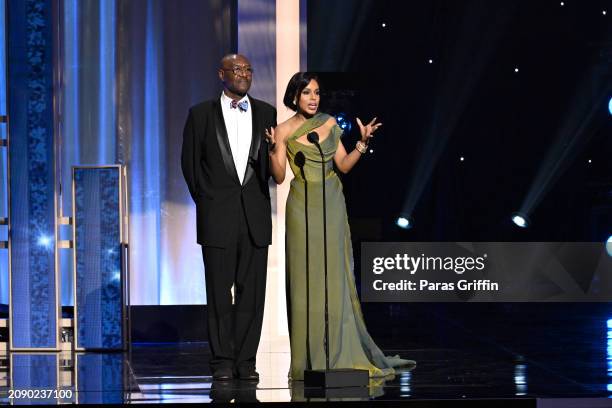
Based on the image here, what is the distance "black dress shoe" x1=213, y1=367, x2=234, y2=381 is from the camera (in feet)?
17.0

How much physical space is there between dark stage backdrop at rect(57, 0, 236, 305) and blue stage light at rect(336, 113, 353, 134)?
Answer: 39.3 inches

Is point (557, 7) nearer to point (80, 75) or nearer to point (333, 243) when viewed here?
point (80, 75)

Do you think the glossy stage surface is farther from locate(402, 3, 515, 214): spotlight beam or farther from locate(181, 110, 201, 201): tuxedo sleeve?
locate(402, 3, 515, 214): spotlight beam

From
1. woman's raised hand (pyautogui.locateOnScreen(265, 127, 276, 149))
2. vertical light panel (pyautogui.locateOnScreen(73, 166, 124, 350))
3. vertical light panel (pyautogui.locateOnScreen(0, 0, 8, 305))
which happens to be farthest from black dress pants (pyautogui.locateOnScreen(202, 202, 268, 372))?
vertical light panel (pyautogui.locateOnScreen(0, 0, 8, 305))

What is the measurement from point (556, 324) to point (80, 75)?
3.97 metres

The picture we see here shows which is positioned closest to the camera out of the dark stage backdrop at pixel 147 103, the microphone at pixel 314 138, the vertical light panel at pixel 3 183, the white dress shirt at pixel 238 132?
the microphone at pixel 314 138

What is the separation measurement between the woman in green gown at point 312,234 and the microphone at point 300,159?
206 millimetres

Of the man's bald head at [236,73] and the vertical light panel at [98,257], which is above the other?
the man's bald head at [236,73]

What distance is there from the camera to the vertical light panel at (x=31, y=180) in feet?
23.2

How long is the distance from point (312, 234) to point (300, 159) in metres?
0.46

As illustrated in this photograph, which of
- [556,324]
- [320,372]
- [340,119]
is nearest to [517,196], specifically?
[556,324]

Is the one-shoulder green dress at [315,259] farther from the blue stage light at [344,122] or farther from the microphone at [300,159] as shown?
the blue stage light at [344,122]

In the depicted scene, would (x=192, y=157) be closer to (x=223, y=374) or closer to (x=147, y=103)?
(x=223, y=374)

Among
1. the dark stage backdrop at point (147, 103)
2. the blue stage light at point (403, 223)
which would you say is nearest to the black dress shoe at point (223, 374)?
the dark stage backdrop at point (147, 103)
